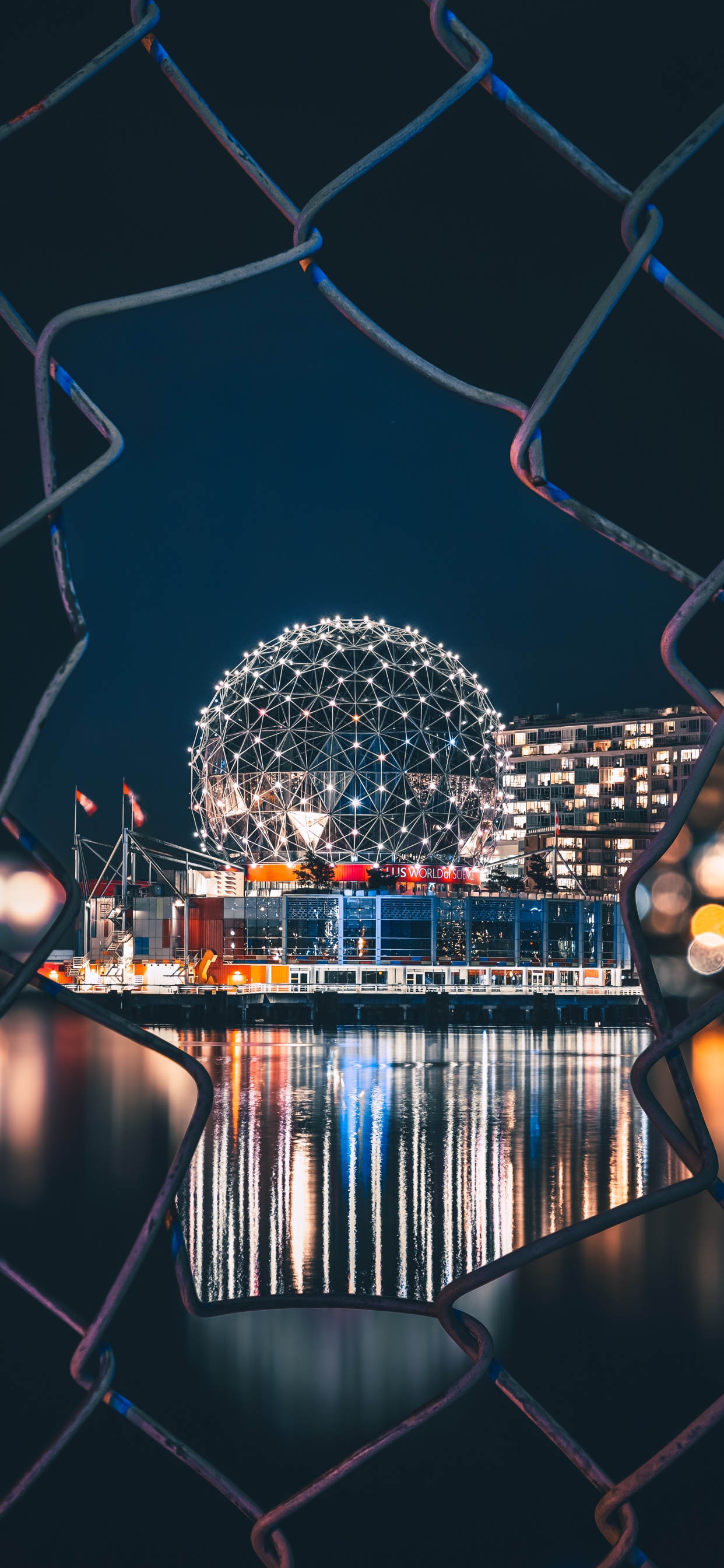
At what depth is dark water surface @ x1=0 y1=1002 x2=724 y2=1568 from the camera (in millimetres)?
2607

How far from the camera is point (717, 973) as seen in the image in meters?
1.73

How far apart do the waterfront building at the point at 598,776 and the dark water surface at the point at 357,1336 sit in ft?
462

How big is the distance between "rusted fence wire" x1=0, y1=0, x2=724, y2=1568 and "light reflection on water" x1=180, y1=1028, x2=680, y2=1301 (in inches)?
44.2

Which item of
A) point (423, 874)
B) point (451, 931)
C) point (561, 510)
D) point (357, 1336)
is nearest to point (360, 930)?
point (423, 874)

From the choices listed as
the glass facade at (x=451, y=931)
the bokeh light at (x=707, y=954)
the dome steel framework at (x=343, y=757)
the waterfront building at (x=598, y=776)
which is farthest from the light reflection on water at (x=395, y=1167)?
the waterfront building at (x=598, y=776)

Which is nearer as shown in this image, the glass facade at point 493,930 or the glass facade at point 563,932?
the glass facade at point 493,930

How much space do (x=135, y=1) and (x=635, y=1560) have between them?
2.20 meters

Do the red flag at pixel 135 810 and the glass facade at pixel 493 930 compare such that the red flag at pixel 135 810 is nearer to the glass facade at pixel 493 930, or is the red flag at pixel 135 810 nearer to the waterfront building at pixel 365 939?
the waterfront building at pixel 365 939

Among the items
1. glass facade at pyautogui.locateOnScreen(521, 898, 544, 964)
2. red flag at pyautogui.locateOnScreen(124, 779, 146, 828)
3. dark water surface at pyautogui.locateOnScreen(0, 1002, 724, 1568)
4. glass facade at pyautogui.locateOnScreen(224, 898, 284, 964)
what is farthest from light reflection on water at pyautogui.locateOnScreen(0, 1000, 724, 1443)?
glass facade at pyautogui.locateOnScreen(521, 898, 544, 964)

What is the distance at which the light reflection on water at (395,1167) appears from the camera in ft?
35.2

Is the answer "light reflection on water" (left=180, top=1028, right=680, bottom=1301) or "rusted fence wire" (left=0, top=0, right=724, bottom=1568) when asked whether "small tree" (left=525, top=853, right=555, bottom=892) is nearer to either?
"light reflection on water" (left=180, top=1028, right=680, bottom=1301)

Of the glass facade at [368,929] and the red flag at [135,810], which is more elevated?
the red flag at [135,810]

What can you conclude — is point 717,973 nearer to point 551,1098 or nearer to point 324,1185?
point 324,1185

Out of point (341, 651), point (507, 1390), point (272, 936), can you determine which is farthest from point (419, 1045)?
point (507, 1390)
